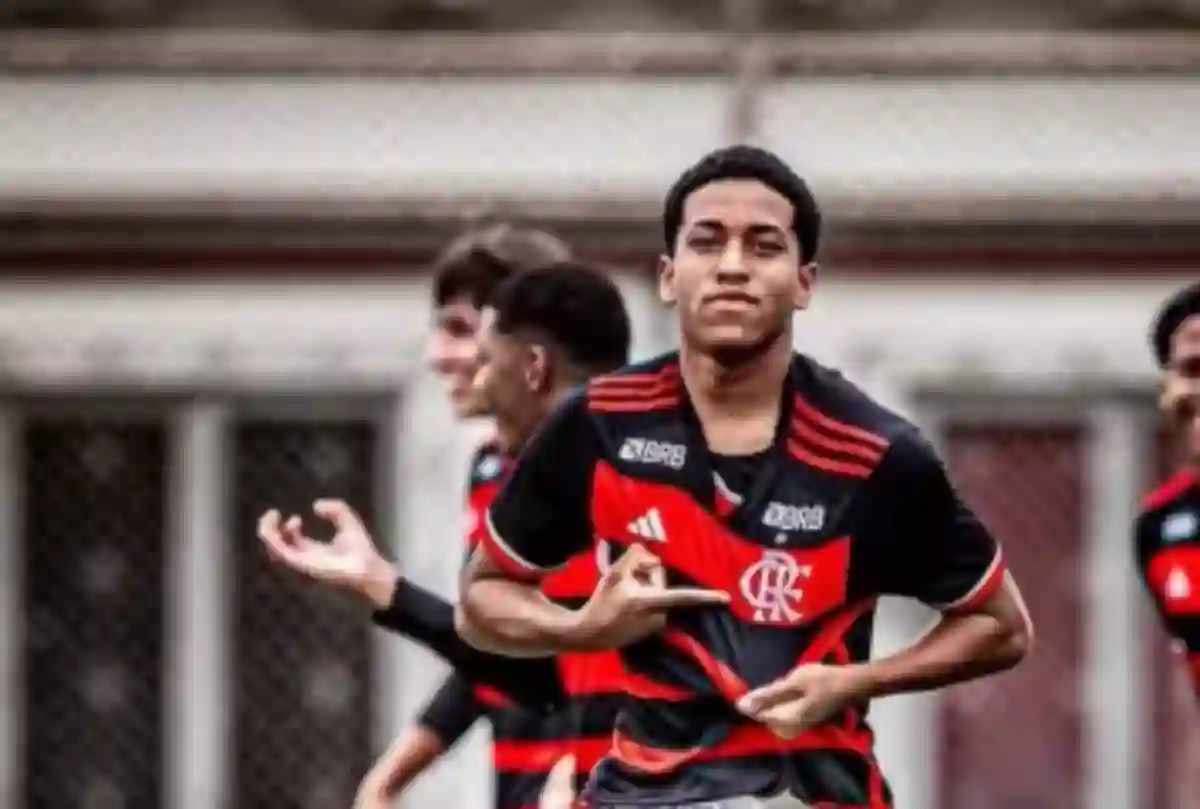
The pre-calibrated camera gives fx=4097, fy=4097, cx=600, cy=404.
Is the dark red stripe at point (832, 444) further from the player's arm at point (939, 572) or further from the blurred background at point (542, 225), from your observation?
the blurred background at point (542, 225)

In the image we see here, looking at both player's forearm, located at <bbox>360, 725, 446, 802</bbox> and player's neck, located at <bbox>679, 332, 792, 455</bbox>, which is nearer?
player's neck, located at <bbox>679, 332, 792, 455</bbox>

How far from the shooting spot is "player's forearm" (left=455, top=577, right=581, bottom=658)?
5410 millimetres

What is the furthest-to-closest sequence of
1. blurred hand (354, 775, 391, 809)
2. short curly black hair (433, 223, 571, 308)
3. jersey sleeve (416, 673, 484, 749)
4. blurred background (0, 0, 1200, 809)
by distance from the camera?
blurred background (0, 0, 1200, 809)
short curly black hair (433, 223, 571, 308)
jersey sleeve (416, 673, 484, 749)
blurred hand (354, 775, 391, 809)

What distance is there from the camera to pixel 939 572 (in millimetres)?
5348

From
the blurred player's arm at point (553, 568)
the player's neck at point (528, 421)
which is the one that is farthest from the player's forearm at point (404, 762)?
the blurred player's arm at point (553, 568)

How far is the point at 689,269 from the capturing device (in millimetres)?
5289

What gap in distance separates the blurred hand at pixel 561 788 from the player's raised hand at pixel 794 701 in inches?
21.4

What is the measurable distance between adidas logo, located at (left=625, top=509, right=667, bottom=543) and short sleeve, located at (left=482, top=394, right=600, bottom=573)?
10 centimetres

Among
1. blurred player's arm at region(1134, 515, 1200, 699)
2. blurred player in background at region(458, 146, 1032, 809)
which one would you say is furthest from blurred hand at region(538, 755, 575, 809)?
blurred player's arm at region(1134, 515, 1200, 699)

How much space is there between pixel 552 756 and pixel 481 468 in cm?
51

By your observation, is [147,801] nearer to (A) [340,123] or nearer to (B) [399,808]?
(B) [399,808]

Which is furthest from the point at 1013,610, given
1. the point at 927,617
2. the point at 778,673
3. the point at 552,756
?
the point at 927,617

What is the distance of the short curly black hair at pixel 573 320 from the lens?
651 centimetres

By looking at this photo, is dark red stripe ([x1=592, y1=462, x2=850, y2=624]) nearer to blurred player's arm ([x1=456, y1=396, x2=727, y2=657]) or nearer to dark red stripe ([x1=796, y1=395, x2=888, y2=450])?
blurred player's arm ([x1=456, y1=396, x2=727, y2=657])
